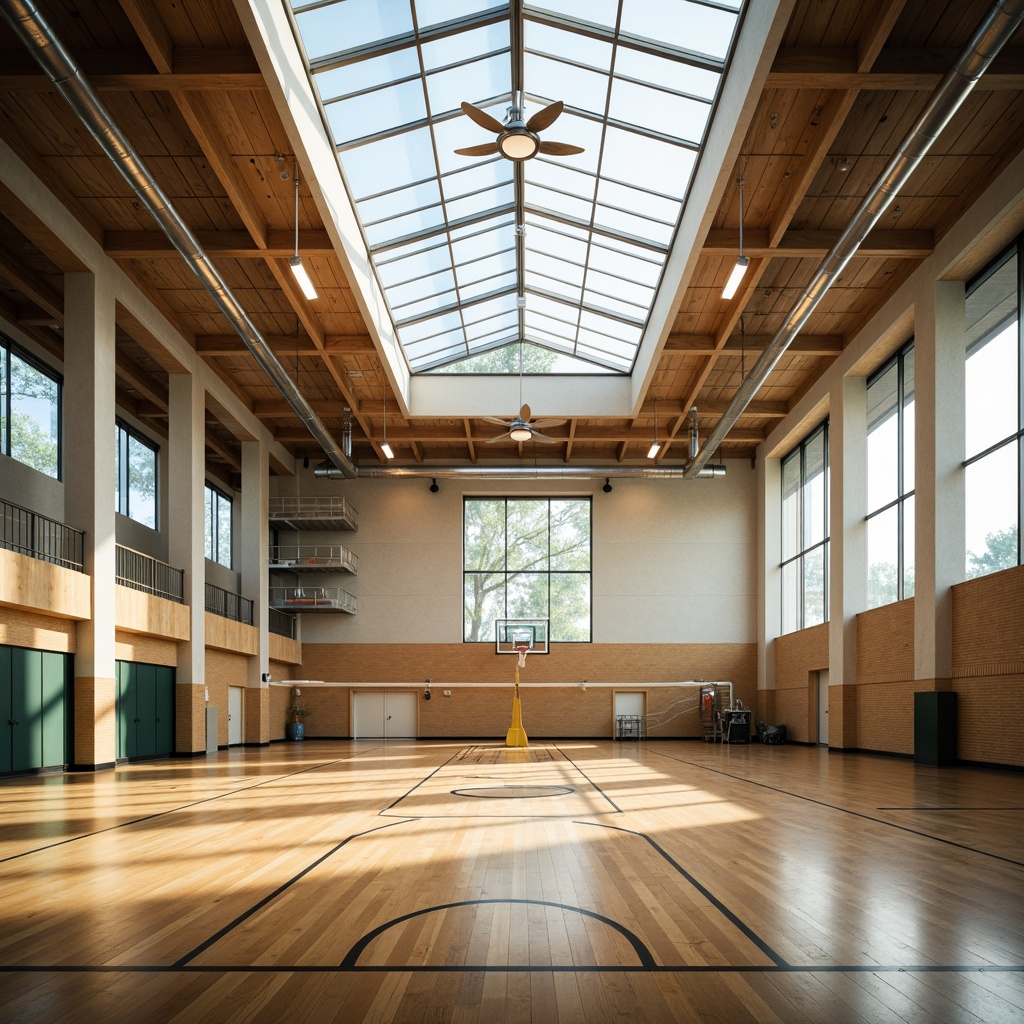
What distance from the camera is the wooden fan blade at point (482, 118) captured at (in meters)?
13.7

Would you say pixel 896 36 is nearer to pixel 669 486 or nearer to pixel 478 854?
pixel 478 854

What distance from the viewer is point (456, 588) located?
37125mm

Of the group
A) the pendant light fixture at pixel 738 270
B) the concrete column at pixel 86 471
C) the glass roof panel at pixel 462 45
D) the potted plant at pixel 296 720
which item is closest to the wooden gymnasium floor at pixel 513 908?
the concrete column at pixel 86 471

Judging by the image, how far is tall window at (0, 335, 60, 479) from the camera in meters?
21.1

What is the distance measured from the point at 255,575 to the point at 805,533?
18.1 meters

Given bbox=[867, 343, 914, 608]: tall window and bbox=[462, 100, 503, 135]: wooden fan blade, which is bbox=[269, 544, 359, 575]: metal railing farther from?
bbox=[462, 100, 503, 135]: wooden fan blade

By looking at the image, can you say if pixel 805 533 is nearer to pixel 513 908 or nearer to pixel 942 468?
pixel 942 468

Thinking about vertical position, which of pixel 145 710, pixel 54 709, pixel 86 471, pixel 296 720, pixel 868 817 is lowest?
pixel 296 720

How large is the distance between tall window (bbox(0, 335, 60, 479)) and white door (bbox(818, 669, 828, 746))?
22.6 meters

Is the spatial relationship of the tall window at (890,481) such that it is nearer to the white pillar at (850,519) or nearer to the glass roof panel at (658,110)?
the white pillar at (850,519)

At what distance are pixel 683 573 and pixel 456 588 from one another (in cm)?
853

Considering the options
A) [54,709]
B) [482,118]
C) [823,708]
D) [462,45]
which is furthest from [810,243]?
[54,709]

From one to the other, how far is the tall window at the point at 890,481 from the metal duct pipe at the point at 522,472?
30.2 ft

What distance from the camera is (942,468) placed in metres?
20.2
